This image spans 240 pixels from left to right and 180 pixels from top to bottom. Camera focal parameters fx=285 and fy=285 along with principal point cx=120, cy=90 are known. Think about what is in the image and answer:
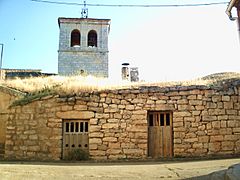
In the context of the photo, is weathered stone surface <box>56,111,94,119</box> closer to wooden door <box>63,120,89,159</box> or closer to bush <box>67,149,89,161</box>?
wooden door <box>63,120,89,159</box>

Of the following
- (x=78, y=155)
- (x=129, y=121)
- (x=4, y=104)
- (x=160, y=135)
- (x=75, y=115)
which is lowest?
(x=78, y=155)

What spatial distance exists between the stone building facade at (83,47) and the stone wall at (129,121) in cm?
1425

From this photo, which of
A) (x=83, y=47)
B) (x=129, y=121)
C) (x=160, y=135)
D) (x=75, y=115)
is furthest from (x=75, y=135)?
(x=83, y=47)

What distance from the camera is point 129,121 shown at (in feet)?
33.0

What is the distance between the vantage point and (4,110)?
10.7m

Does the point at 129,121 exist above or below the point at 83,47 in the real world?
below

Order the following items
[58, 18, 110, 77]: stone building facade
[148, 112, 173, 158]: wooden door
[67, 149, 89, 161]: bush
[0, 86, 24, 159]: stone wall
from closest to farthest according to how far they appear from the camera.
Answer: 1. [67, 149, 89, 161]: bush
2. [148, 112, 173, 158]: wooden door
3. [0, 86, 24, 159]: stone wall
4. [58, 18, 110, 77]: stone building facade

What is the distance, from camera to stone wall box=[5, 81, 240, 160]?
388 inches

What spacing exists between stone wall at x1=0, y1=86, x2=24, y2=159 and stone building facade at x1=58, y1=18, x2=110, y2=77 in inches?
529

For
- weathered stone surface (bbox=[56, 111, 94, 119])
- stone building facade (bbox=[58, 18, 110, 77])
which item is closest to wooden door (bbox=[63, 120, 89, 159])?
weathered stone surface (bbox=[56, 111, 94, 119])

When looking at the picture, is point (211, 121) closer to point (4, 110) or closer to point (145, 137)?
point (145, 137)

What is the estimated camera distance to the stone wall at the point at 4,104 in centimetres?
1048

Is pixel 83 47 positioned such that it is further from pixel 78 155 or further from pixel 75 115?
pixel 78 155

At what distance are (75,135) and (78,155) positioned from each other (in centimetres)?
73
